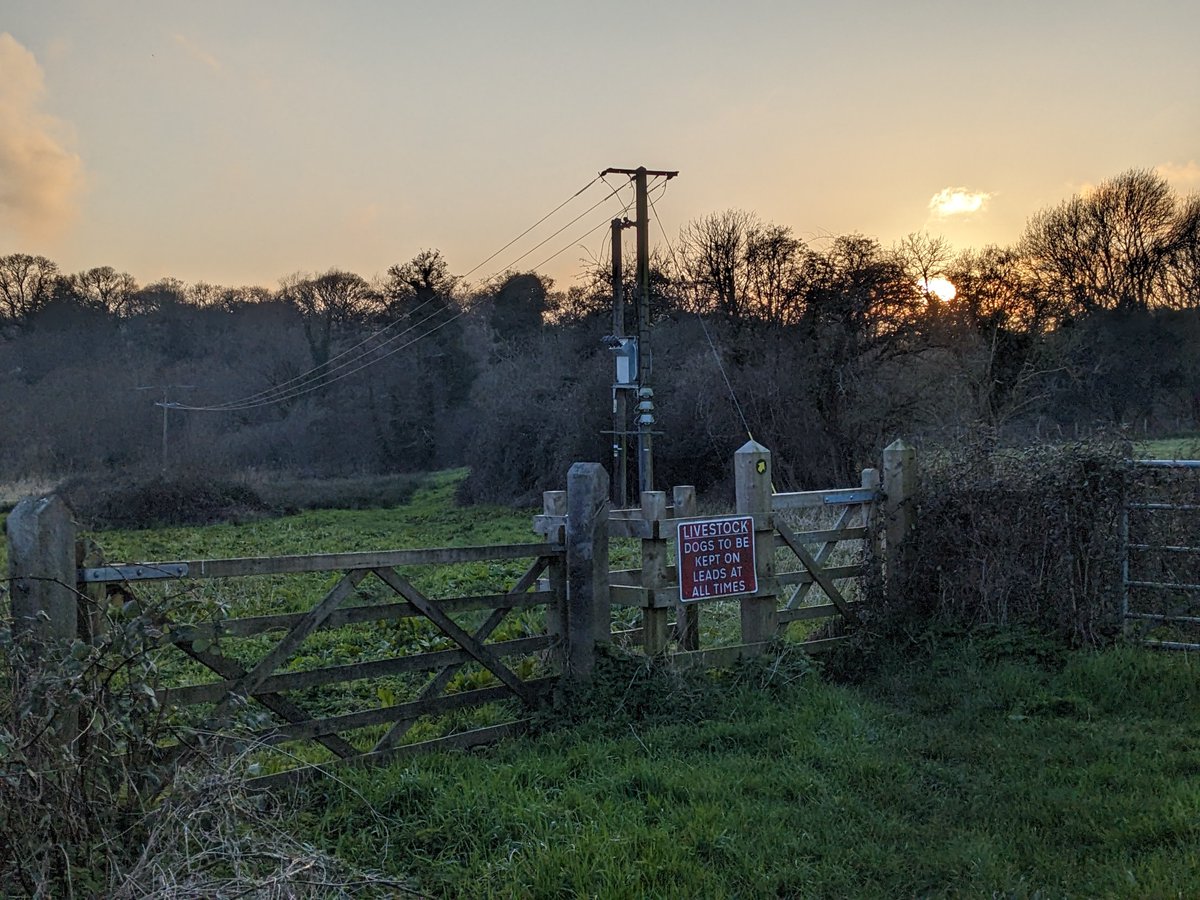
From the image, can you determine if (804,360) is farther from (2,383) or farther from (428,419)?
(2,383)

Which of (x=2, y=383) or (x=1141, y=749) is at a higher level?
(x=2, y=383)

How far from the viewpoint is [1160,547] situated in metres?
7.02

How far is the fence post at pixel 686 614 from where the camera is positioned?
279 inches

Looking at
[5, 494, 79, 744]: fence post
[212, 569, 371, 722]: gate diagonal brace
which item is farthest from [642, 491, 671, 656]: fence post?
[5, 494, 79, 744]: fence post

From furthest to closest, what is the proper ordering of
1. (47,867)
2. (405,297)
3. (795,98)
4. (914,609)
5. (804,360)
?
(405,297) < (804,360) < (795,98) < (914,609) < (47,867)

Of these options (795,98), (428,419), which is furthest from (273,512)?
(795,98)

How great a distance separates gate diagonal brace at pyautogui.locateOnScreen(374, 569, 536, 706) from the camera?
16.5 ft

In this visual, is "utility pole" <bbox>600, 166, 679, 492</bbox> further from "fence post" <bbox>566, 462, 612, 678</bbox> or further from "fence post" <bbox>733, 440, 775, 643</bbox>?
→ "fence post" <bbox>566, 462, 612, 678</bbox>

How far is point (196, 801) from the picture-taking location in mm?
3385

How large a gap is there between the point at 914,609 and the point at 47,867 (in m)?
6.76

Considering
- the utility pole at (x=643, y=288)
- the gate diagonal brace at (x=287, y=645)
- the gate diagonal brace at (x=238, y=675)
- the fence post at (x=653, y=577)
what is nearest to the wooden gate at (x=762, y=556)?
the fence post at (x=653, y=577)

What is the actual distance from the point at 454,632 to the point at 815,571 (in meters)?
3.48

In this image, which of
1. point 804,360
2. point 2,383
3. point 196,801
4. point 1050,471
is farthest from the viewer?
point 2,383

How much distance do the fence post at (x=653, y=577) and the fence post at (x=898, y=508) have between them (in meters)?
2.67
